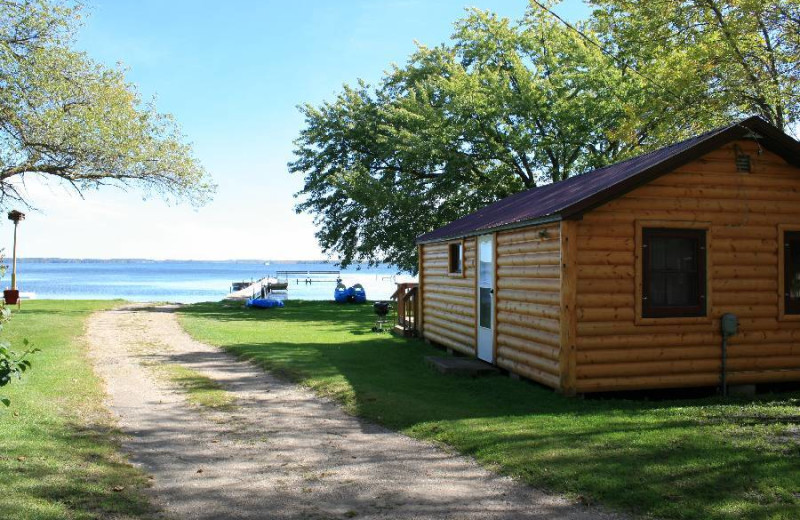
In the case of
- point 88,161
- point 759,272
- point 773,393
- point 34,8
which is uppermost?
point 34,8

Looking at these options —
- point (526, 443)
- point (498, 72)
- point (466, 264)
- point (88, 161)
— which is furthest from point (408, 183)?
point (526, 443)

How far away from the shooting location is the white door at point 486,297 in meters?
11.3

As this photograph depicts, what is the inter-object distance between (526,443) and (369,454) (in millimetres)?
1542

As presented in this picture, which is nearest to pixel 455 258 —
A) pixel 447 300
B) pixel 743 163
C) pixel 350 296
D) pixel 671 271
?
pixel 447 300

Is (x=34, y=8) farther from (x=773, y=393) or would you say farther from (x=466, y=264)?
(x=773, y=393)

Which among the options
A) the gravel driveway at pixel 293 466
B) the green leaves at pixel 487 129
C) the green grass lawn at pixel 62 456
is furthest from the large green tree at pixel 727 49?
the green grass lawn at pixel 62 456

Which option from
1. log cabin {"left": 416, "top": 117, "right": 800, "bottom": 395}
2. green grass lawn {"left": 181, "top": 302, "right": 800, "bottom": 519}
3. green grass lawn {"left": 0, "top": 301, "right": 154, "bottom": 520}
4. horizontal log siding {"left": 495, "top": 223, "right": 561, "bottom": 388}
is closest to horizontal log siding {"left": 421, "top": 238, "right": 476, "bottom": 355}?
green grass lawn {"left": 181, "top": 302, "right": 800, "bottom": 519}

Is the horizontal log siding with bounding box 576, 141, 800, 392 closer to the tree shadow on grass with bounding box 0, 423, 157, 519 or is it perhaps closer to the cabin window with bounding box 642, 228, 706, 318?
the cabin window with bounding box 642, 228, 706, 318

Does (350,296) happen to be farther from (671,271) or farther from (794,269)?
(794,269)

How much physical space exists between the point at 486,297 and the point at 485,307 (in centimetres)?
20

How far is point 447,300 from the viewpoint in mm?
14016

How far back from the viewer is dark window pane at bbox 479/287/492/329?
37.6 feet

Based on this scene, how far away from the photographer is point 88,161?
20.1 m

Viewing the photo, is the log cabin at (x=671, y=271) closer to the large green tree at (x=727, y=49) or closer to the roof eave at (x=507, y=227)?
the roof eave at (x=507, y=227)
